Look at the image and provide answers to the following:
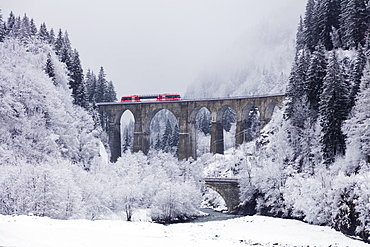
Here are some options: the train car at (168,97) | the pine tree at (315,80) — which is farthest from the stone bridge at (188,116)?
the pine tree at (315,80)

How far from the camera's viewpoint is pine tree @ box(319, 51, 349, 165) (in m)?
41.5

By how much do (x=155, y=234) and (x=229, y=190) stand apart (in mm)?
40197

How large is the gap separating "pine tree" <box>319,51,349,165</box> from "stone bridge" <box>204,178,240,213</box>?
761 inches

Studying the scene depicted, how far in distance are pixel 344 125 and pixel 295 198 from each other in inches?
384

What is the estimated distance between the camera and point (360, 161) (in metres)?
36.0

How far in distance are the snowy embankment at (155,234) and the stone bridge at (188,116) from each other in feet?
122

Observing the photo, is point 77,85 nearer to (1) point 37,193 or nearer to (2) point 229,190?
(2) point 229,190

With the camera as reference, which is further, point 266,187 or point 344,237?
point 266,187

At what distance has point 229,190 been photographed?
59688 millimetres

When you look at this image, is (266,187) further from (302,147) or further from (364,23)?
(364,23)

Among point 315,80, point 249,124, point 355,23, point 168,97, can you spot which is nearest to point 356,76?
point 315,80

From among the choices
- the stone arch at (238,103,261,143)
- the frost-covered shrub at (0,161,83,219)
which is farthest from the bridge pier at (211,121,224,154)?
the frost-covered shrub at (0,161,83,219)

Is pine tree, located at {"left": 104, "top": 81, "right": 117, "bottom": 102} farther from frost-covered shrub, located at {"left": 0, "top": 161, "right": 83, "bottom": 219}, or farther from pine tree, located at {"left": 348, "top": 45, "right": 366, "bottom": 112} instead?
pine tree, located at {"left": 348, "top": 45, "right": 366, "bottom": 112}

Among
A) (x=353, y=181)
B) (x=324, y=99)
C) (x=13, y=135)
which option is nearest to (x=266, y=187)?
(x=324, y=99)
